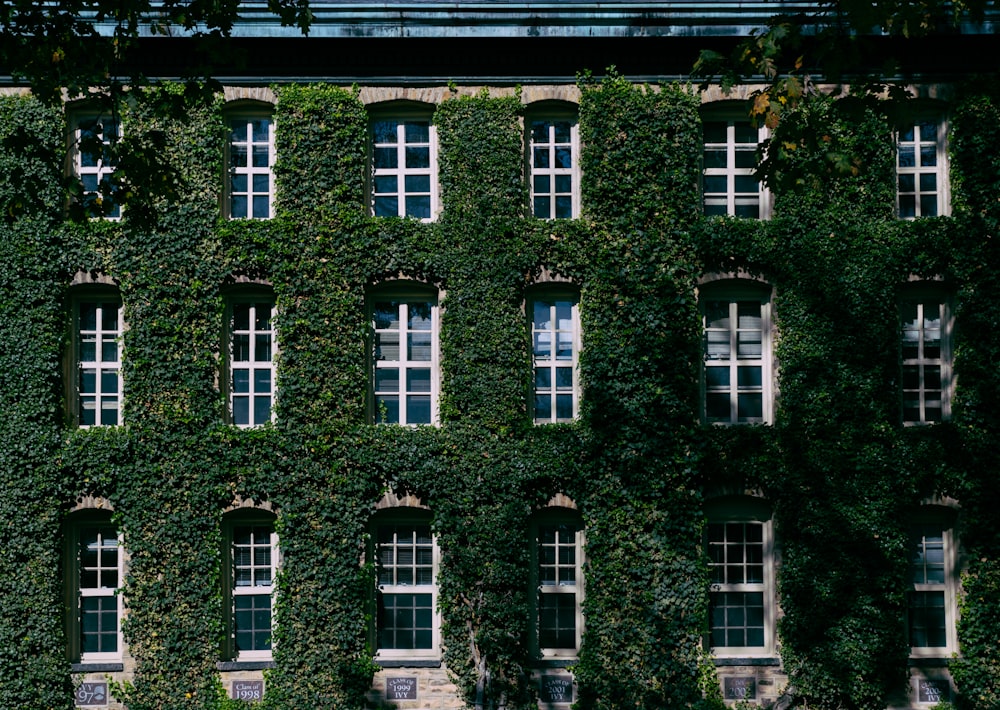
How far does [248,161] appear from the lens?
1702 centimetres

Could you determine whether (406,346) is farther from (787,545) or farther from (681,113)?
(787,545)

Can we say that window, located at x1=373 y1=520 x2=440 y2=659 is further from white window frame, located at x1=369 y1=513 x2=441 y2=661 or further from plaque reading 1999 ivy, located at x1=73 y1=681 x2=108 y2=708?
plaque reading 1999 ivy, located at x1=73 y1=681 x2=108 y2=708

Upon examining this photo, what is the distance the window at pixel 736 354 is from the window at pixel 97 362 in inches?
394

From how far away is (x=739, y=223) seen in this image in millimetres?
16594

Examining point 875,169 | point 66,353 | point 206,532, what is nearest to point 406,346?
point 206,532

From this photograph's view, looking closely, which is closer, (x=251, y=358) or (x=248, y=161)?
(x=251, y=358)

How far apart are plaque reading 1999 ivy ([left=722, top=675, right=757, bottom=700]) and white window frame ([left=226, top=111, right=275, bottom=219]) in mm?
10889

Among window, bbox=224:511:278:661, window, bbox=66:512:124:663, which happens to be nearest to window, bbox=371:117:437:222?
window, bbox=224:511:278:661

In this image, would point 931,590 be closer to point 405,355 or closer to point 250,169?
point 405,355

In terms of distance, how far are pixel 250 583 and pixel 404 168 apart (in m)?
7.47

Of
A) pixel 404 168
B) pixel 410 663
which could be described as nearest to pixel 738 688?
pixel 410 663

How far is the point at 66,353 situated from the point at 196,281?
2568 millimetres

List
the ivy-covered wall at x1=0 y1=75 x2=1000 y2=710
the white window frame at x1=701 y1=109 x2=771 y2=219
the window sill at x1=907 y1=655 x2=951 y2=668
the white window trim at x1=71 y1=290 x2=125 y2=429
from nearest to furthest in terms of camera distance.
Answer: the ivy-covered wall at x1=0 y1=75 x2=1000 y2=710, the window sill at x1=907 y1=655 x2=951 y2=668, the white window trim at x1=71 y1=290 x2=125 y2=429, the white window frame at x1=701 y1=109 x2=771 y2=219

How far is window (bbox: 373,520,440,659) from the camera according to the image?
16562mm
